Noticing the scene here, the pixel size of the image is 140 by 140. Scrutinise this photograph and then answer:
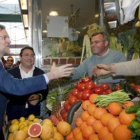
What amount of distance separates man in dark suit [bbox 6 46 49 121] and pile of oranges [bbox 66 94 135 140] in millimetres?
1761

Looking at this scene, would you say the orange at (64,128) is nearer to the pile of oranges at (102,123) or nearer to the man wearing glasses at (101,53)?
the pile of oranges at (102,123)

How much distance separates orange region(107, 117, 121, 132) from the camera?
1.80m

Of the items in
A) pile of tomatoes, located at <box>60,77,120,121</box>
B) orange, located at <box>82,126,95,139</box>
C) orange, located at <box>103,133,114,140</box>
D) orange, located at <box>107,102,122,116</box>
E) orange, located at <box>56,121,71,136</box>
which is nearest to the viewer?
orange, located at <box>103,133,114,140</box>

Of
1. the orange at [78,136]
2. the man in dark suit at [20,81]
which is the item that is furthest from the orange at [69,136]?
the man in dark suit at [20,81]

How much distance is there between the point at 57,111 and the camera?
9.57 ft

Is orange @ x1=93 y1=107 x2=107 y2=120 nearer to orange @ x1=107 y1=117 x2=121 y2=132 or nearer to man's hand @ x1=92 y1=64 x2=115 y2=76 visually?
orange @ x1=107 y1=117 x2=121 y2=132

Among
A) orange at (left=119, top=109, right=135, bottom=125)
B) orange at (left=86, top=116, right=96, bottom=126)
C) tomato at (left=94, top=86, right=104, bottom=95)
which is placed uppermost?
tomato at (left=94, top=86, right=104, bottom=95)

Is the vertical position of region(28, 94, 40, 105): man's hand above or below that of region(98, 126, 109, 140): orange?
below

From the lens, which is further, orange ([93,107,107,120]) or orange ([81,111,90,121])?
orange ([81,111,90,121])

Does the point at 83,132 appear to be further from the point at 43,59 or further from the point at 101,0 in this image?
the point at 101,0

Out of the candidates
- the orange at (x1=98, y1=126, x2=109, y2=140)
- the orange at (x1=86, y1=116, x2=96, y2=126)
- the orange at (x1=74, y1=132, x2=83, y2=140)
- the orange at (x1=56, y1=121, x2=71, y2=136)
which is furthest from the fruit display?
the orange at (x1=98, y1=126, x2=109, y2=140)

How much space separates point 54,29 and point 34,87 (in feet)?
9.52

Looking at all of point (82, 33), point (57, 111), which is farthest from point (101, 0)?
point (57, 111)

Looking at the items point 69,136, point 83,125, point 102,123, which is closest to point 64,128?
point 69,136
